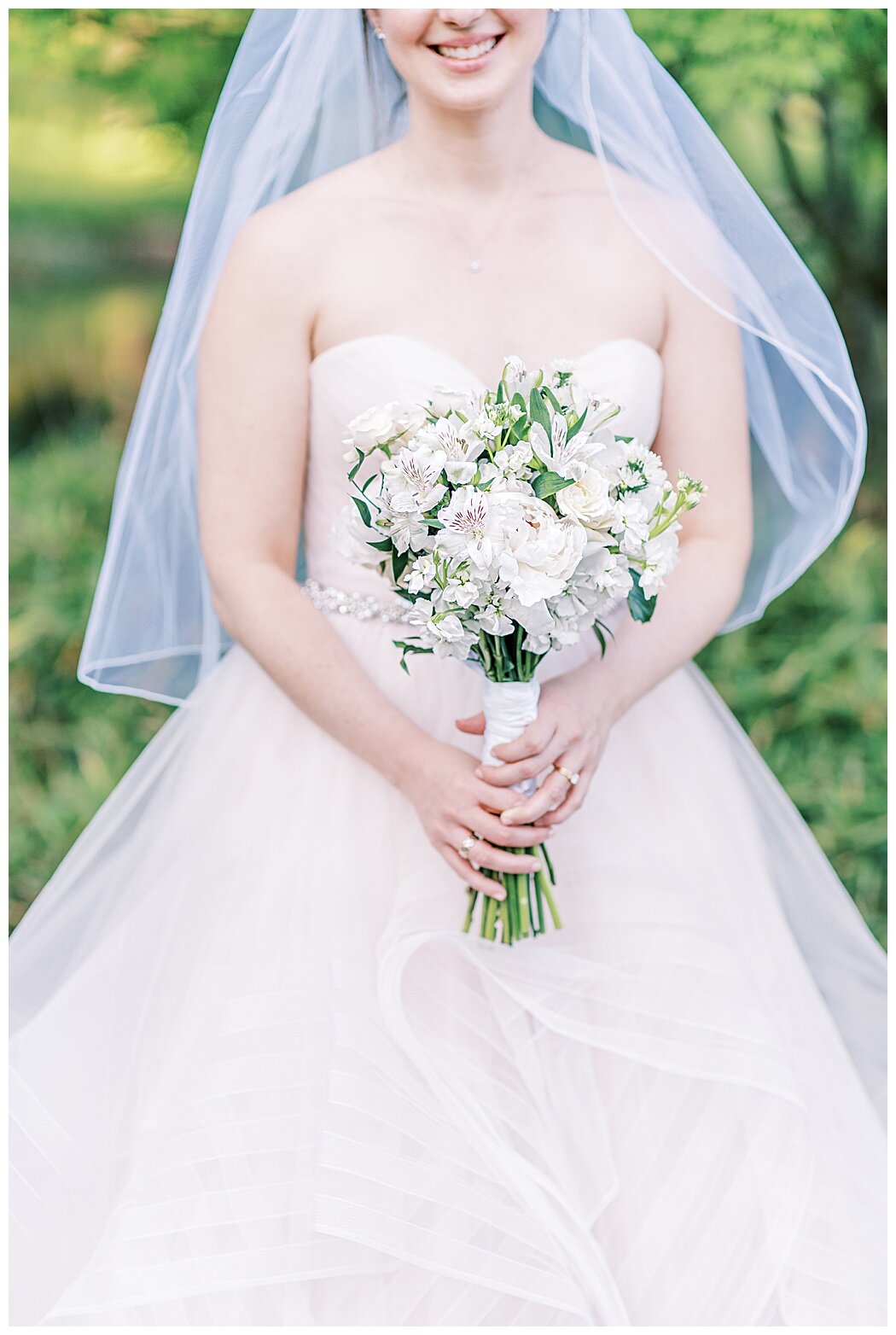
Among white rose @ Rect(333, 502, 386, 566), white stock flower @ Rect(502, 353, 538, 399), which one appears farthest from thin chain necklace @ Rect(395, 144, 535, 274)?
white rose @ Rect(333, 502, 386, 566)

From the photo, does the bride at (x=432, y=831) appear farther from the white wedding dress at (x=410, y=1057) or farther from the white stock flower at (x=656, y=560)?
the white stock flower at (x=656, y=560)

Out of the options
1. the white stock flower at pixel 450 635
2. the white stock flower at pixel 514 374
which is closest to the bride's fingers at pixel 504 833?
the white stock flower at pixel 450 635

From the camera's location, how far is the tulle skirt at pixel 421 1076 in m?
1.53

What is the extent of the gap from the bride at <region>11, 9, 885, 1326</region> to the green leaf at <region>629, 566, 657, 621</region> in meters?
0.22

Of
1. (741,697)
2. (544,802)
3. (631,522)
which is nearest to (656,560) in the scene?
(631,522)

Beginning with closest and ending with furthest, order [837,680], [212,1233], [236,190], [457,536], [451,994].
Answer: [457,536]
[212,1233]
[451,994]
[236,190]
[837,680]

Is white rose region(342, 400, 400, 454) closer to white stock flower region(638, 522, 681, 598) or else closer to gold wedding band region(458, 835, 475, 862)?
white stock flower region(638, 522, 681, 598)

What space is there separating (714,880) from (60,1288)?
3.66 feet

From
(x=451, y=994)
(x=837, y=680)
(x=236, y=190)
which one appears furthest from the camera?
(x=837, y=680)

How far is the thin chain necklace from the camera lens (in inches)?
77.0

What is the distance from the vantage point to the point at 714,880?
1922 mm

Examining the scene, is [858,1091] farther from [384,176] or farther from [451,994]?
[384,176]

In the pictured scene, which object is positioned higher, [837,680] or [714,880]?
[837,680]

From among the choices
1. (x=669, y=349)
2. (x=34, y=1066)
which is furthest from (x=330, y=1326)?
(x=669, y=349)
